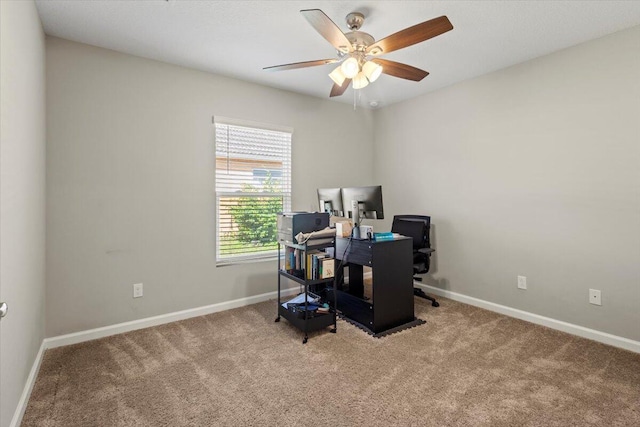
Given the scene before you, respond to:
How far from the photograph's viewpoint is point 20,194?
1806mm

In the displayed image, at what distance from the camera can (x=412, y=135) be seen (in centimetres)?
421

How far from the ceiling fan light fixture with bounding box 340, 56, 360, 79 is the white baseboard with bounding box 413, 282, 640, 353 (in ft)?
9.24

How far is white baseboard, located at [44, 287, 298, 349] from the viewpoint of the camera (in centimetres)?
261

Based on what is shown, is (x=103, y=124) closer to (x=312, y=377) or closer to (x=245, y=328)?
(x=245, y=328)

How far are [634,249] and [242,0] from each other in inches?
139

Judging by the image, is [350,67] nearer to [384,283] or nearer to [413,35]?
[413,35]

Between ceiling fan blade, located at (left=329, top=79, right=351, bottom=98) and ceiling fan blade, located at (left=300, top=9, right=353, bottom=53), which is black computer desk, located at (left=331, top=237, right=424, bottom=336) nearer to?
ceiling fan blade, located at (left=329, top=79, right=351, bottom=98)

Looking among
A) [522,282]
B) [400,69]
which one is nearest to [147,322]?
[400,69]

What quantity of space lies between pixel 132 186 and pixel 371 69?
2362 mm

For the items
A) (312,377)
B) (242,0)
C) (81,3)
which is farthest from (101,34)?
(312,377)

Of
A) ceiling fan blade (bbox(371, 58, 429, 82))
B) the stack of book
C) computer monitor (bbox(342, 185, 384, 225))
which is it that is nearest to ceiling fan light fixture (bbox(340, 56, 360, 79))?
ceiling fan blade (bbox(371, 58, 429, 82))

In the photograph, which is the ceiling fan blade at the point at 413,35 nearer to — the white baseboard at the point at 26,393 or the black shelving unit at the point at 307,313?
the black shelving unit at the point at 307,313

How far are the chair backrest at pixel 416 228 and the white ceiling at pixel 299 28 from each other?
5.51 ft

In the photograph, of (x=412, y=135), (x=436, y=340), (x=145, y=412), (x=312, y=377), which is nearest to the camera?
(x=145, y=412)
